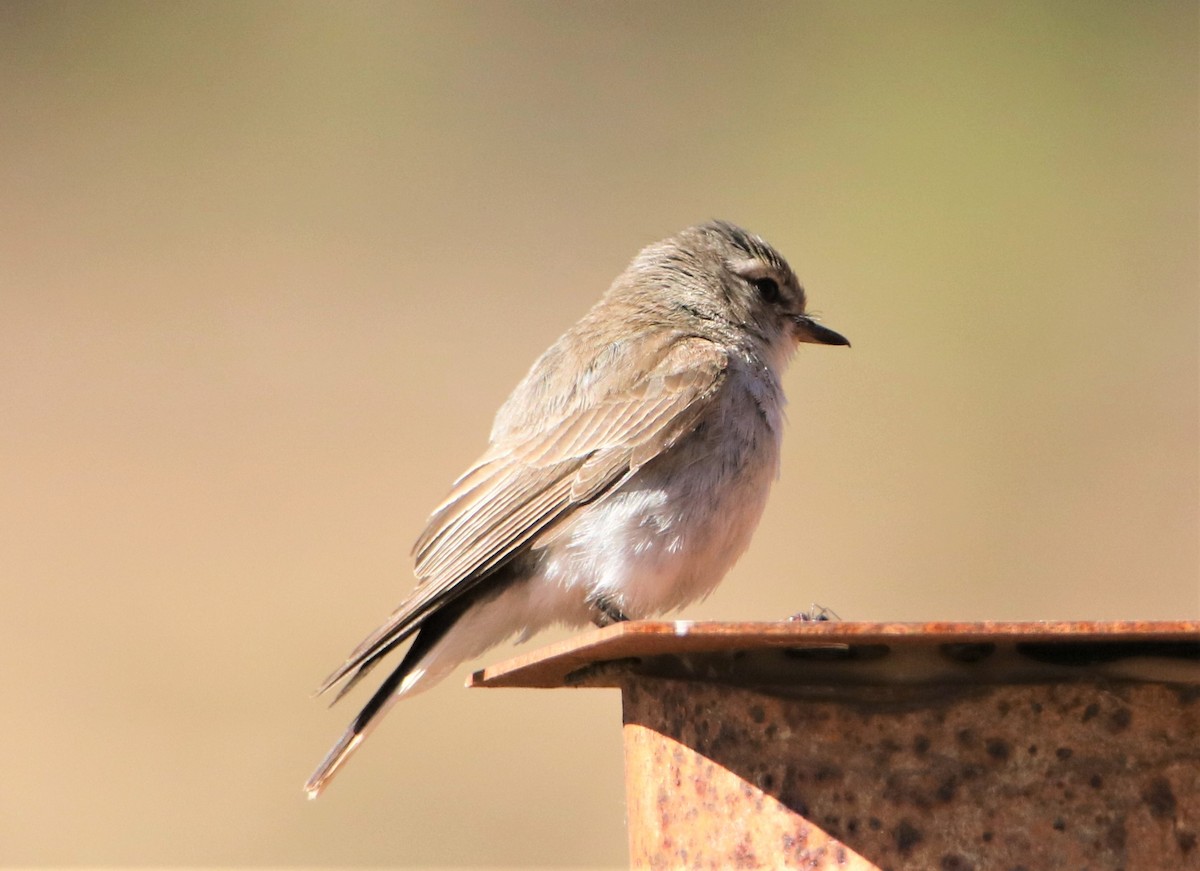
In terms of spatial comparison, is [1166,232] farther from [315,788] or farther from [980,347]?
[315,788]

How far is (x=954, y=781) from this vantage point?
2.99 metres

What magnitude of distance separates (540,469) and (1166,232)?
10.8 meters

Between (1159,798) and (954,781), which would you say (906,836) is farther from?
(1159,798)

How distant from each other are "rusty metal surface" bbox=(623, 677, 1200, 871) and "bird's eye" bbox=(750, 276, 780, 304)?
2.87 metres

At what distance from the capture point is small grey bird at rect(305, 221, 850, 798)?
4586 mm

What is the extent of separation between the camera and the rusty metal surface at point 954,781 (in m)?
2.92

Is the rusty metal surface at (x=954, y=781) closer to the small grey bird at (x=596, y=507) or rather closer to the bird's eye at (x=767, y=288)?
the small grey bird at (x=596, y=507)

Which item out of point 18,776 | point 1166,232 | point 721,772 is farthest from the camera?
point 1166,232

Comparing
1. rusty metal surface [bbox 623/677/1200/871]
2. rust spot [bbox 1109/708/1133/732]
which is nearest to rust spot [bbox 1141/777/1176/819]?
rusty metal surface [bbox 623/677/1200/871]

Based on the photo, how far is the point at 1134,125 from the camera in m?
15.6

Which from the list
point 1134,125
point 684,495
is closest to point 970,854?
point 684,495

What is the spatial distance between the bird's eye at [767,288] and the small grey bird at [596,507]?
1.87 feet

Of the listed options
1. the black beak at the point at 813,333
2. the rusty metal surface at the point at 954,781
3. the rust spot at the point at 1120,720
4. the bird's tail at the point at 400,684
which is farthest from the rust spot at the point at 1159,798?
the black beak at the point at 813,333

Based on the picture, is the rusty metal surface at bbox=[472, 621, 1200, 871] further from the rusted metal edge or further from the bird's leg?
the bird's leg
